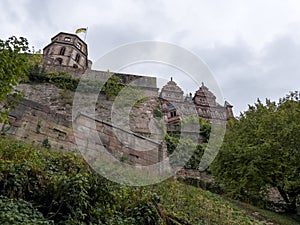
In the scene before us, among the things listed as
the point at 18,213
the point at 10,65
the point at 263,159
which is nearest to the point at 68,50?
the point at 263,159

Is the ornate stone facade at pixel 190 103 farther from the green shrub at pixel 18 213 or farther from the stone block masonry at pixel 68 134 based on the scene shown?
the green shrub at pixel 18 213

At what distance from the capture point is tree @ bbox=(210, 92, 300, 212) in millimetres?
9969

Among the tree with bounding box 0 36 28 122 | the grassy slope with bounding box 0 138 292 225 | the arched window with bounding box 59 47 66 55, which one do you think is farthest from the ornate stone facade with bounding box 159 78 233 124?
the tree with bounding box 0 36 28 122

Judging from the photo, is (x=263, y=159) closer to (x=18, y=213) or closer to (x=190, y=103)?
(x=18, y=213)

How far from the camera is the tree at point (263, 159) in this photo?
997 cm

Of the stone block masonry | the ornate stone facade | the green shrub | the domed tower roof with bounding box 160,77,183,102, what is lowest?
the green shrub

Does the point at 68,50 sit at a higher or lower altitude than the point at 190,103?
higher

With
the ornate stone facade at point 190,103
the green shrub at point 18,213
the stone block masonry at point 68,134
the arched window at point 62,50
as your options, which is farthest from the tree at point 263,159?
the arched window at point 62,50

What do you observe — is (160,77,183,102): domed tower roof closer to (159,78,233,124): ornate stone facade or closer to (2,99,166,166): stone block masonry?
(159,78,233,124): ornate stone facade

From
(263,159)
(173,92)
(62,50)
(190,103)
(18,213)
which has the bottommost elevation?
(18,213)

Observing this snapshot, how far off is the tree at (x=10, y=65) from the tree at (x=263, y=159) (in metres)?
8.38

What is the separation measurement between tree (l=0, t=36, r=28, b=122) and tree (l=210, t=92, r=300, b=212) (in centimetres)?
Result: 838

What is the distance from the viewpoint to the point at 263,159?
10.2 m

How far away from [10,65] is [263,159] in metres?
8.95
